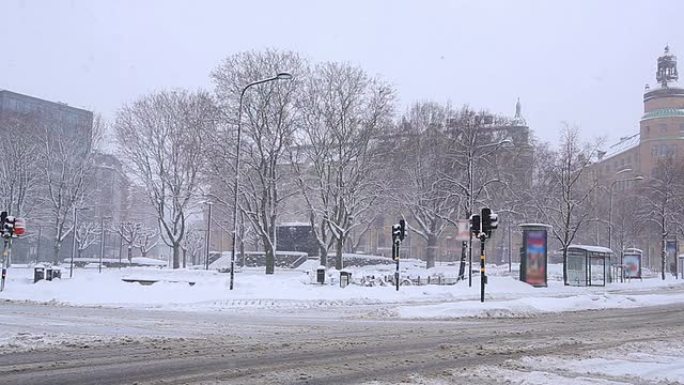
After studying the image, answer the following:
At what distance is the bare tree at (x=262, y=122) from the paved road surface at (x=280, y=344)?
80.0 feet

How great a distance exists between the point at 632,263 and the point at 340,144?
25716 millimetres

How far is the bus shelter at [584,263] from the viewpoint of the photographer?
44906 mm

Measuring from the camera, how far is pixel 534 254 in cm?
4153

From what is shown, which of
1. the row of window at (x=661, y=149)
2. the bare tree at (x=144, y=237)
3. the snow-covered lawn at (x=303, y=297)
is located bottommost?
the snow-covered lawn at (x=303, y=297)

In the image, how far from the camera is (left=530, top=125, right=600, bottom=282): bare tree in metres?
49.5

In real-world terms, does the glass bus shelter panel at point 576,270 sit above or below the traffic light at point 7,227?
below

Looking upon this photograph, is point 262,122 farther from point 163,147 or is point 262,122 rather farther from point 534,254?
point 534,254

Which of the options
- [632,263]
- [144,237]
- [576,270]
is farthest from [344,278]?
[144,237]

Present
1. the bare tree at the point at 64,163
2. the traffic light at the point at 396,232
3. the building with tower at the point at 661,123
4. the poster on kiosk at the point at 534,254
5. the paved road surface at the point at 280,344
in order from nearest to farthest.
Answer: the paved road surface at the point at 280,344
the traffic light at the point at 396,232
the poster on kiosk at the point at 534,254
the bare tree at the point at 64,163
the building with tower at the point at 661,123

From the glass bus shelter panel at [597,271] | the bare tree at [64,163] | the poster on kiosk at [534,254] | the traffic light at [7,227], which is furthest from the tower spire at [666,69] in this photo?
the traffic light at [7,227]

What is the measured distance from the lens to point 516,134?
63.3 metres

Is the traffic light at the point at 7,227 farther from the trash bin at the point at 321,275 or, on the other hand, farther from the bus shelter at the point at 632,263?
the bus shelter at the point at 632,263

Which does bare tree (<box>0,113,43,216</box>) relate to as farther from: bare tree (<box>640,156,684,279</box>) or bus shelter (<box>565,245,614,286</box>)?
bare tree (<box>640,156,684,279</box>)

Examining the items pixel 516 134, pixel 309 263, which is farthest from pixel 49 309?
pixel 516 134
